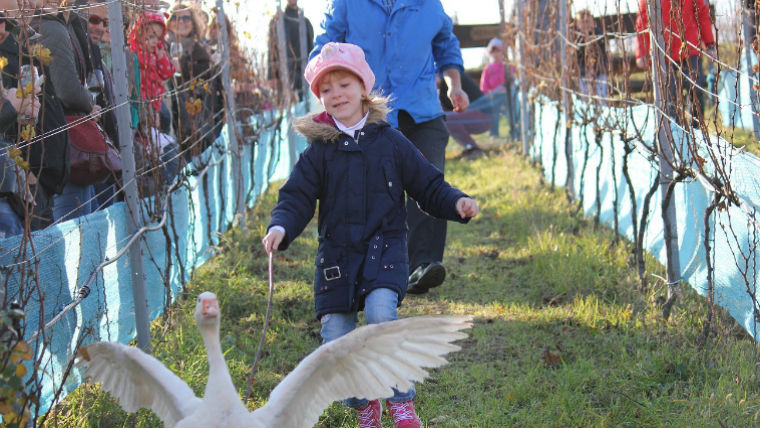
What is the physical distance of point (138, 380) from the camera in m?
3.09

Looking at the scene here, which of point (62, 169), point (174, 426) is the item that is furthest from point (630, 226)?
point (174, 426)

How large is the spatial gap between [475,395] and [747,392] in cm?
123

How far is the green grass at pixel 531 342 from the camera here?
386 centimetres

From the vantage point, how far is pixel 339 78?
150 inches

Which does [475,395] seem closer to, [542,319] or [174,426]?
[542,319]

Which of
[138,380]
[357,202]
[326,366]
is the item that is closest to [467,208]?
[357,202]

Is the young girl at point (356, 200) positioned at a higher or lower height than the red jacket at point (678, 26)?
lower

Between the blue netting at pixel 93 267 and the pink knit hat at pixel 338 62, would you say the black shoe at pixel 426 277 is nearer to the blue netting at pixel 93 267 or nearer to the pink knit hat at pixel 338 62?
the blue netting at pixel 93 267

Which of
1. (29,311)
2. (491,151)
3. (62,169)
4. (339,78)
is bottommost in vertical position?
(491,151)

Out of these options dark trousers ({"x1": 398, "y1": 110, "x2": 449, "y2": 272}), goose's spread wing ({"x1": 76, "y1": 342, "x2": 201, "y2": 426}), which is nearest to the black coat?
goose's spread wing ({"x1": 76, "y1": 342, "x2": 201, "y2": 426})

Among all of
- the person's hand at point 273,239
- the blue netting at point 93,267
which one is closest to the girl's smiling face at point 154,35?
the blue netting at point 93,267

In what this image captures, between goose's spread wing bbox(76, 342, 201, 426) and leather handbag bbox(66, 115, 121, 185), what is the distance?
174cm

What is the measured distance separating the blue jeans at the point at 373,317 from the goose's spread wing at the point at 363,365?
521 millimetres

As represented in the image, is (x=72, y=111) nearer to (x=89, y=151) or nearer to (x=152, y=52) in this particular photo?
(x=89, y=151)
